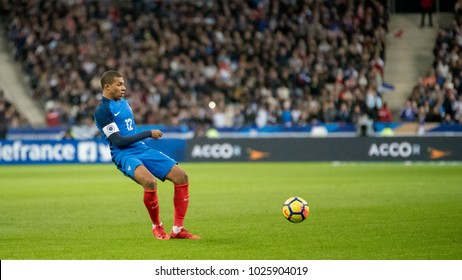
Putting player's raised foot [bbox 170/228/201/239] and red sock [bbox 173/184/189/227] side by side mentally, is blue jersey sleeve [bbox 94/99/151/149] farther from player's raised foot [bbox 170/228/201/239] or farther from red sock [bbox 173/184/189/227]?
player's raised foot [bbox 170/228/201/239]

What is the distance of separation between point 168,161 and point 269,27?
27438 mm

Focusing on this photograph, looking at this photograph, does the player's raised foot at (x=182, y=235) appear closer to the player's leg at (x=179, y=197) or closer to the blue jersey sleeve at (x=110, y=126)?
the player's leg at (x=179, y=197)

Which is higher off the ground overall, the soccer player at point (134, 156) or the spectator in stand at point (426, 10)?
the spectator in stand at point (426, 10)

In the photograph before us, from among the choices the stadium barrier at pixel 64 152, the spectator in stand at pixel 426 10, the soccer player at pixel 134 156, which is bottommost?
the stadium barrier at pixel 64 152

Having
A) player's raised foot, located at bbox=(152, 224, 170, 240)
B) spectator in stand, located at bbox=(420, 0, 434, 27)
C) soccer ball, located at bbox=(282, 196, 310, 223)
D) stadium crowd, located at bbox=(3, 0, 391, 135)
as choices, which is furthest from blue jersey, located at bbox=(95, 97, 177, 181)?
spectator in stand, located at bbox=(420, 0, 434, 27)

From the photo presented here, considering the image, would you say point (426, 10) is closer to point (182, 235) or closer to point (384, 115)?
point (384, 115)

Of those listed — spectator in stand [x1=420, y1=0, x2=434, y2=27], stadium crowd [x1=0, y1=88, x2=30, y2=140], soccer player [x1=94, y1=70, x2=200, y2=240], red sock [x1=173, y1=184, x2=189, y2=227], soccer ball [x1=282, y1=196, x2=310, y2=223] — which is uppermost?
spectator in stand [x1=420, y1=0, x2=434, y2=27]

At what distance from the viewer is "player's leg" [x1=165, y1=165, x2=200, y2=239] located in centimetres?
1157

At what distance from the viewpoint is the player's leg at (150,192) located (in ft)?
37.5

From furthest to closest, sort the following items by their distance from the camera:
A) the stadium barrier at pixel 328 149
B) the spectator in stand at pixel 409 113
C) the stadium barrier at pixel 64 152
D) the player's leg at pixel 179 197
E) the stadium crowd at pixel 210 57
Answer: the stadium crowd at pixel 210 57, the spectator in stand at pixel 409 113, the stadium barrier at pixel 64 152, the stadium barrier at pixel 328 149, the player's leg at pixel 179 197

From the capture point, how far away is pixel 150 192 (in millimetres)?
11516

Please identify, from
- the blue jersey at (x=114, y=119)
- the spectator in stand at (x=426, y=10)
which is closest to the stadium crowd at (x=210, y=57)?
the spectator in stand at (x=426, y=10)

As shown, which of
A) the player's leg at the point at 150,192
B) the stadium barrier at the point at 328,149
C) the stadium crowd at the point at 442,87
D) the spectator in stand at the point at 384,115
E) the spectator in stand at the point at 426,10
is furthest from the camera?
the spectator in stand at the point at 426,10

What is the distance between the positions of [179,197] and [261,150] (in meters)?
19.5
